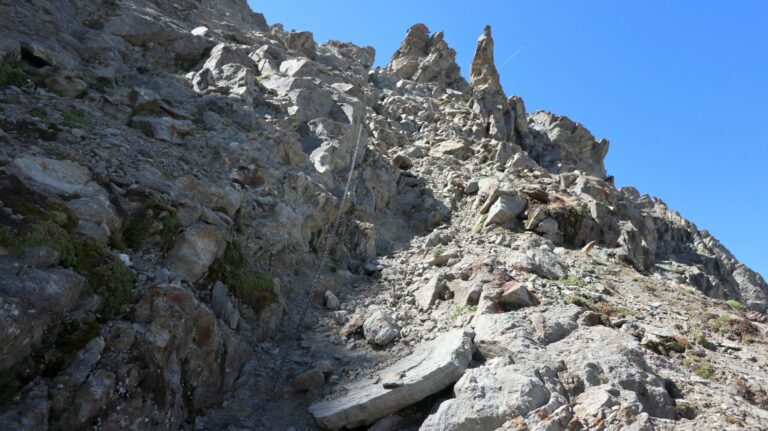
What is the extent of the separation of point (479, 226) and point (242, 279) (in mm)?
13208

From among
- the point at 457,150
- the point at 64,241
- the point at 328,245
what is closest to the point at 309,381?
the point at 64,241

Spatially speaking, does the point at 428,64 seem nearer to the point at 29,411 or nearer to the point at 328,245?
the point at 328,245

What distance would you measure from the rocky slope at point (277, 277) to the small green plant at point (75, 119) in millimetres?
131

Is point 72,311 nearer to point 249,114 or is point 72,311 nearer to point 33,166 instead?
point 33,166

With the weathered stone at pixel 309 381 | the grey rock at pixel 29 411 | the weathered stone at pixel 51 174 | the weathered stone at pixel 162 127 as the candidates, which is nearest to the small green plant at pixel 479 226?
the weathered stone at pixel 162 127

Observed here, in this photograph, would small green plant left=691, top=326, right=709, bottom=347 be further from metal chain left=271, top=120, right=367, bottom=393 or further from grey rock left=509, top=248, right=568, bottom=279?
metal chain left=271, top=120, right=367, bottom=393

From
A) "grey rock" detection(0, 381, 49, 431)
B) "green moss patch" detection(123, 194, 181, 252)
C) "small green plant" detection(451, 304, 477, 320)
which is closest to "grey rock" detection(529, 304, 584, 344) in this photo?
"small green plant" detection(451, 304, 477, 320)

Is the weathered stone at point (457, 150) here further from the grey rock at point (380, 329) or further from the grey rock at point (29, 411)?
the grey rock at point (29, 411)

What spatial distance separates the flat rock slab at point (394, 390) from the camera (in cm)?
1015

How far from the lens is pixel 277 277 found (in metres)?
16.5

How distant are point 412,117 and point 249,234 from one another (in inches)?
1136

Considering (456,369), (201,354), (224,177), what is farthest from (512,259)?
(201,354)

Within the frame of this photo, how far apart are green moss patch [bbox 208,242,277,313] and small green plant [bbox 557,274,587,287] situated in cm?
957

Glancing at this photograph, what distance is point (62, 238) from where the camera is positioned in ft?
30.7
